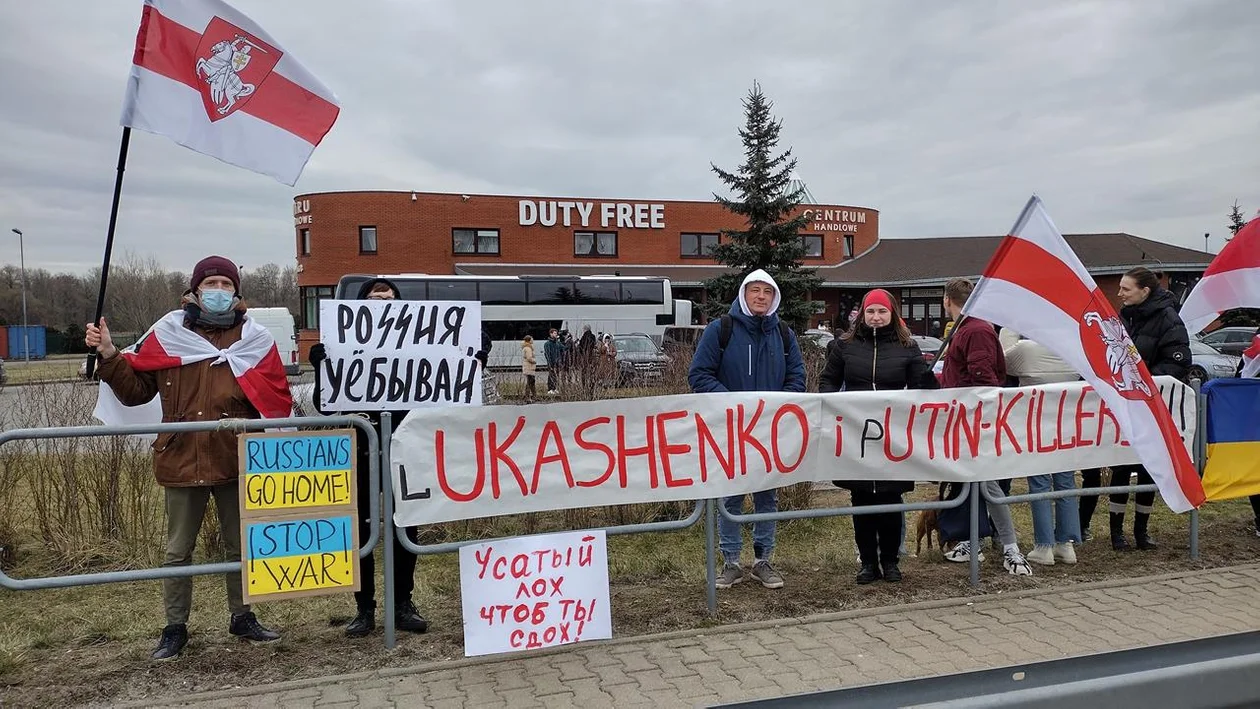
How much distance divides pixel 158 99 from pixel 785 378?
13.1 feet

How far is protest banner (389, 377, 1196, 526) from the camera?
4352mm

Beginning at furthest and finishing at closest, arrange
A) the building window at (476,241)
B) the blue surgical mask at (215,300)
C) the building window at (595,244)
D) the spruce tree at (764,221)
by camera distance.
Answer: the building window at (595,244) < the building window at (476,241) < the spruce tree at (764,221) < the blue surgical mask at (215,300)

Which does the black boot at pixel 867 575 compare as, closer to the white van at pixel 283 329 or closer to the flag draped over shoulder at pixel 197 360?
the flag draped over shoulder at pixel 197 360

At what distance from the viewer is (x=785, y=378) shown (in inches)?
218

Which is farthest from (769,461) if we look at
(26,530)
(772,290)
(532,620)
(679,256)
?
(679,256)

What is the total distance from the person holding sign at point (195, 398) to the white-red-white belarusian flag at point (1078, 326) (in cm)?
396

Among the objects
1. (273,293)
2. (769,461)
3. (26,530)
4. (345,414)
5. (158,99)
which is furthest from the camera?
(273,293)

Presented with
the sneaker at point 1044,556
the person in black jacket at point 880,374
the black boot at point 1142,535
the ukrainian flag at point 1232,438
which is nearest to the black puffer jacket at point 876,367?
the person in black jacket at point 880,374

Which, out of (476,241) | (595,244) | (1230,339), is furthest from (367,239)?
(1230,339)

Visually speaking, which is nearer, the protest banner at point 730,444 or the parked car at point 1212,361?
the protest banner at point 730,444

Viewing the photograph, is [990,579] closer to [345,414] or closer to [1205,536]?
[1205,536]

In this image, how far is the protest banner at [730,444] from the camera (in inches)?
171

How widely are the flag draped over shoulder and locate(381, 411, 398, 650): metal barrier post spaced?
0.69 meters

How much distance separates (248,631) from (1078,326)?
15.9ft
